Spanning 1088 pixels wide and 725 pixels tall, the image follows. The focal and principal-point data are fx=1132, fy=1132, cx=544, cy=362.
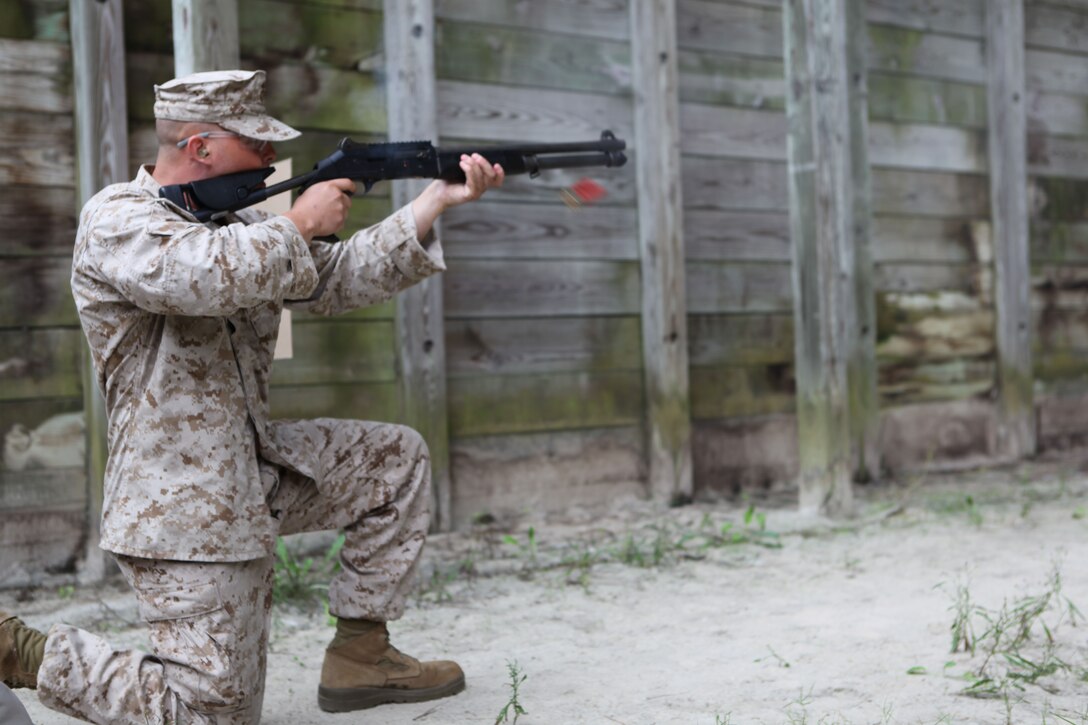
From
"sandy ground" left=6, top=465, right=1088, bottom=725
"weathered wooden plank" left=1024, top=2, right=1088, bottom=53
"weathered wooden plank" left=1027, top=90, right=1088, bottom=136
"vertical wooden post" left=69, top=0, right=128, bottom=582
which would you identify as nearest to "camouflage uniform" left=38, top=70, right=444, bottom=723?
"sandy ground" left=6, top=465, right=1088, bottom=725

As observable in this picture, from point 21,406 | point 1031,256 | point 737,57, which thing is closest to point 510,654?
point 21,406

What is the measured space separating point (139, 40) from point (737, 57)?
2.97 metres

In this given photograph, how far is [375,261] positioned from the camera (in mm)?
2990

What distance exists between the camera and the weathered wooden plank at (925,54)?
20.4ft

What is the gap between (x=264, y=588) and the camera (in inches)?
104

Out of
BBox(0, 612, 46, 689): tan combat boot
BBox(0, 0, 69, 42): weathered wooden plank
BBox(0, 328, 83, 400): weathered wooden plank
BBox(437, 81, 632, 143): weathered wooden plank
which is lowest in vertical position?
BBox(0, 612, 46, 689): tan combat boot

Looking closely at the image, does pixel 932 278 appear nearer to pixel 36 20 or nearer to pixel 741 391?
pixel 741 391

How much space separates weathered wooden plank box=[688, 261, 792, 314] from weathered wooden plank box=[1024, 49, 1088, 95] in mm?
2286

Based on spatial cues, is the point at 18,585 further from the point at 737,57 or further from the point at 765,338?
the point at 737,57

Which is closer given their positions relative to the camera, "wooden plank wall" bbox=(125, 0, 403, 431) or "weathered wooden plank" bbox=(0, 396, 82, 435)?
"weathered wooden plank" bbox=(0, 396, 82, 435)

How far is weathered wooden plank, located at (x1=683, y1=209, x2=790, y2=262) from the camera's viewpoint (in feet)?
18.5

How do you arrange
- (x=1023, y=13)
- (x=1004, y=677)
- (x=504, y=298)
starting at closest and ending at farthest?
1. (x=1004, y=677)
2. (x=504, y=298)
3. (x=1023, y=13)

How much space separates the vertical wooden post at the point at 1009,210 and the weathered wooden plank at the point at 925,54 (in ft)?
0.40

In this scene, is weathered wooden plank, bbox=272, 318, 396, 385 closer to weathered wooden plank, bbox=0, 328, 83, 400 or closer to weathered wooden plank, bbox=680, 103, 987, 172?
weathered wooden plank, bbox=0, 328, 83, 400
